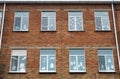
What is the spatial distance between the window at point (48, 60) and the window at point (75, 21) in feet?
7.75

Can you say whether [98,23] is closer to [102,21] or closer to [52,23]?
[102,21]

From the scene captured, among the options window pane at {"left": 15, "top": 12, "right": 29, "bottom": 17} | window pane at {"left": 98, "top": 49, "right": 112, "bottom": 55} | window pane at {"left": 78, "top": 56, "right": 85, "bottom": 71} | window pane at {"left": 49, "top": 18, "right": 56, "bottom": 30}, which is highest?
window pane at {"left": 15, "top": 12, "right": 29, "bottom": 17}

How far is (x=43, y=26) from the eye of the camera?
19625mm

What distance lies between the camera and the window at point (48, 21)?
64.1 feet

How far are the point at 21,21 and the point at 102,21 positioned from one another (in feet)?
19.8

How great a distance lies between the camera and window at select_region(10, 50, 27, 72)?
1810 centimetres

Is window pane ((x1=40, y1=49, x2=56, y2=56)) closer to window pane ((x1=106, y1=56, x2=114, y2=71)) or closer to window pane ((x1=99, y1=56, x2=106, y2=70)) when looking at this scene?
window pane ((x1=99, y1=56, x2=106, y2=70))

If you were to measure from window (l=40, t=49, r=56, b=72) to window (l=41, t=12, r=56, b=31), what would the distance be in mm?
1774

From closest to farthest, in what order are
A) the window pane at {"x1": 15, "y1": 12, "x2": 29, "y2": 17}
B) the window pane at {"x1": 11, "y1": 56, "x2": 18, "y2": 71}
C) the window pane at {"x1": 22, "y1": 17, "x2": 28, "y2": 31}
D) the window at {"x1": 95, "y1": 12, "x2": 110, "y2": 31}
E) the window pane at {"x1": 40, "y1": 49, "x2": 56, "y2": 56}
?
the window pane at {"x1": 11, "y1": 56, "x2": 18, "y2": 71} < the window pane at {"x1": 40, "y1": 49, "x2": 56, "y2": 56} < the window pane at {"x1": 22, "y1": 17, "x2": 28, "y2": 31} < the window at {"x1": 95, "y1": 12, "x2": 110, "y2": 31} < the window pane at {"x1": 15, "y1": 12, "x2": 29, "y2": 17}

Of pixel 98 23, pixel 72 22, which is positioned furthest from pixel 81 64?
pixel 98 23

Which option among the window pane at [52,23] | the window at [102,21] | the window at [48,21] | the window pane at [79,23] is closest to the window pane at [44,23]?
the window at [48,21]

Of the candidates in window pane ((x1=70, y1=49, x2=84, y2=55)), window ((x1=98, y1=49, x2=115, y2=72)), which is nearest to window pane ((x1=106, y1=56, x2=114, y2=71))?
window ((x1=98, y1=49, x2=115, y2=72))

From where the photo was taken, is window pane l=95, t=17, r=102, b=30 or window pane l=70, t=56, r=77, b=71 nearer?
window pane l=70, t=56, r=77, b=71

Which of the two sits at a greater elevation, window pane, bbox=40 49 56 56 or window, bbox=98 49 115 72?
window pane, bbox=40 49 56 56
